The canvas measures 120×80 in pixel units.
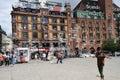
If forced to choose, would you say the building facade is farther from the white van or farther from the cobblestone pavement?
the cobblestone pavement

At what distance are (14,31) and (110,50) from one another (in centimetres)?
3212

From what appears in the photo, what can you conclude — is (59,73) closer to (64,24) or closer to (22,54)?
(22,54)

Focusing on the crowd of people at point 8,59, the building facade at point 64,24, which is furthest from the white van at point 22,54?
the building facade at point 64,24

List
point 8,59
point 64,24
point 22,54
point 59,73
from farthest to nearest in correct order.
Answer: point 64,24
point 22,54
point 8,59
point 59,73

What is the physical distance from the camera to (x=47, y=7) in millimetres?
92375

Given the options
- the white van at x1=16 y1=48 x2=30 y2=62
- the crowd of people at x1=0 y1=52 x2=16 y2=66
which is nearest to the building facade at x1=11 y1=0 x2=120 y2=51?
the white van at x1=16 y1=48 x2=30 y2=62

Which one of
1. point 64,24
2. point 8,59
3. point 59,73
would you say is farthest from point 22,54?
point 64,24

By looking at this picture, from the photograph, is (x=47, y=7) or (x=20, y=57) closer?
(x=20, y=57)

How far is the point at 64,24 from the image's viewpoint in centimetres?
9406

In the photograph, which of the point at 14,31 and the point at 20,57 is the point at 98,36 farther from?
the point at 20,57

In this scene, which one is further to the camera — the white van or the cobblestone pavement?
the white van

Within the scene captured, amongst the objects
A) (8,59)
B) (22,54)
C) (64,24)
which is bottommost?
(8,59)

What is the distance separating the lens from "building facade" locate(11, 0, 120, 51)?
8690 centimetres

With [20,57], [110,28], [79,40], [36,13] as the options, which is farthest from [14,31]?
[20,57]
